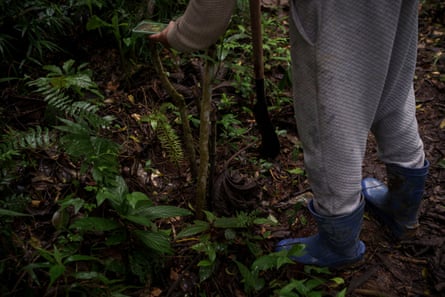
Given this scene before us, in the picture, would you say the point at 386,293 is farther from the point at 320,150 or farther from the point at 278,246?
the point at 320,150

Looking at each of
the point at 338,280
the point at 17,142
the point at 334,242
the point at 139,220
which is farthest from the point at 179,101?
the point at 338,280

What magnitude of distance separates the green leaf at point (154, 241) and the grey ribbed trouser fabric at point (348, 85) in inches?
29.6

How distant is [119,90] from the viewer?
3.22 meters

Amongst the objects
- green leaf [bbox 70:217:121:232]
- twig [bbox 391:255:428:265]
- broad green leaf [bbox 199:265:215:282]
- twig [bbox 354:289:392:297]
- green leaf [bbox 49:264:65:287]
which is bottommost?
twig [bbox 354:289:392:297]

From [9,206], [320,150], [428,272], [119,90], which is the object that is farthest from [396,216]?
[119,90]

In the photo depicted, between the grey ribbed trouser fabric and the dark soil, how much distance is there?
547mm

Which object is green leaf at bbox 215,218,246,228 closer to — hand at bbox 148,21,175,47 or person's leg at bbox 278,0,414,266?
person's leg at bbox 278,0,414,266

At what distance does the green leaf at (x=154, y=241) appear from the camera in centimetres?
182

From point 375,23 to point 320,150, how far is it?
562 mm

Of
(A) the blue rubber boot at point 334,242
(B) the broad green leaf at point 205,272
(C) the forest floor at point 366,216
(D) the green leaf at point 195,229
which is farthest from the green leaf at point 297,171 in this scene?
(B) the broad green leaf at point 205,272

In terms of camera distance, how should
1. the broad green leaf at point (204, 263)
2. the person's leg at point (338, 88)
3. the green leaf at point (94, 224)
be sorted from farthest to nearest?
the broad green leaf at point (204, 263) < the green leaf at point (94, 224) < the person's leg at point (338, 88)

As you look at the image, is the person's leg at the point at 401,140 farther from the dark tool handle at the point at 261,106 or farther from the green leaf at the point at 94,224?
the green leaf at the point at 94,224

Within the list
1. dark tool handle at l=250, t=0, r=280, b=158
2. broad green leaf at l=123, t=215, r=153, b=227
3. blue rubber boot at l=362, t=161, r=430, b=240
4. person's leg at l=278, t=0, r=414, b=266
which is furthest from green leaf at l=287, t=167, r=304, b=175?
broad green leaf at l=123, t=215, r=153, b=227

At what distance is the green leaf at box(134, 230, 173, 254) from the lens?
1821 millimetres
